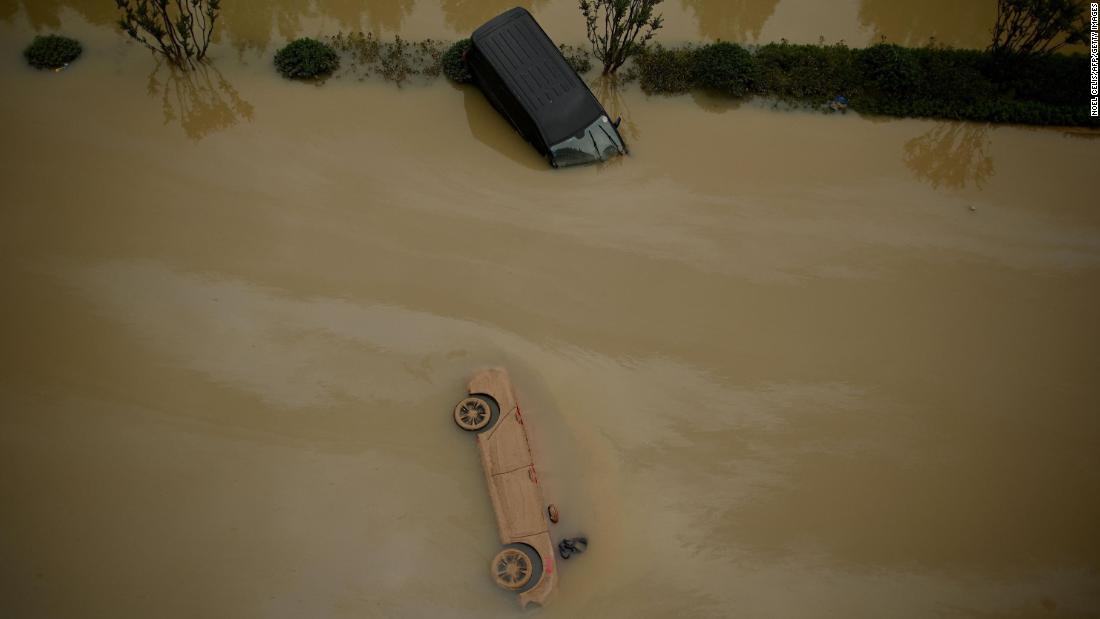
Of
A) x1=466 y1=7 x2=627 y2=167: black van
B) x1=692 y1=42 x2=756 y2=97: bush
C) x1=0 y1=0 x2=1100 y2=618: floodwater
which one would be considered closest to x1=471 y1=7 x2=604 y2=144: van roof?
x1=466 y1=7 x2=627 y2=167: black van

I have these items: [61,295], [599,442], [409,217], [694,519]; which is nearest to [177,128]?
[61,295]

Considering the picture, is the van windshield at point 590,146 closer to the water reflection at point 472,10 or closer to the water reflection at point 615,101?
the water reflection at point 615,101

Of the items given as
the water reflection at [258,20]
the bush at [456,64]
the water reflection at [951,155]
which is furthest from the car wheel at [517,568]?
the water reflection at [258,20]

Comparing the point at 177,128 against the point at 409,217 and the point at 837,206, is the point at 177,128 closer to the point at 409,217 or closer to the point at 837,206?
the point at 409,217

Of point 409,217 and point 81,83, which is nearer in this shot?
point 409,217

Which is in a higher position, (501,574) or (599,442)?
(599,442)

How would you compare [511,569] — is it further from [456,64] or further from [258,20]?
[258,20]
